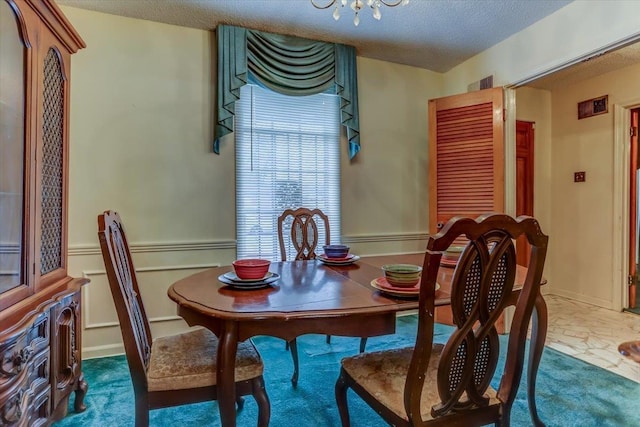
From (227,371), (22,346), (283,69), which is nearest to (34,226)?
(22,346)

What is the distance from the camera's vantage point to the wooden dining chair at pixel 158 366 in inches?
48.1

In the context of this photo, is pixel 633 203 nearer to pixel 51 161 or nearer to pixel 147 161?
pixel 147 161

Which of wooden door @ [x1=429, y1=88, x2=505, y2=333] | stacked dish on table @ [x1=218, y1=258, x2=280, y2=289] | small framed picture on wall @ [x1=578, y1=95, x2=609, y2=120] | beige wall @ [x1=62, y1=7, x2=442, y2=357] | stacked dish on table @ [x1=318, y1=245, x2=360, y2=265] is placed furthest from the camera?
small framed picture on wall @ [x1=578, y1=95, x2=609, y2=120]

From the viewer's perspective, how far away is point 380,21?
2711mm

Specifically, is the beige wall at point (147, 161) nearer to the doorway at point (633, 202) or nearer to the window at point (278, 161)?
the window at point (278, 161)

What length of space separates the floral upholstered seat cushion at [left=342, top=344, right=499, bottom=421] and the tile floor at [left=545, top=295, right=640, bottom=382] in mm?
1714

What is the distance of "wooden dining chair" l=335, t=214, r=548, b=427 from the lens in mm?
991

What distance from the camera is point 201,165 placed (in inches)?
111

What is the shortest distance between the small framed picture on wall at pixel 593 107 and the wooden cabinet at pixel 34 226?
4.69 meters

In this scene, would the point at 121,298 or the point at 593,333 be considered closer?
the point at 121,298

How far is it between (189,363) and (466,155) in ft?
9.02

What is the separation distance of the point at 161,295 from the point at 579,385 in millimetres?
2894

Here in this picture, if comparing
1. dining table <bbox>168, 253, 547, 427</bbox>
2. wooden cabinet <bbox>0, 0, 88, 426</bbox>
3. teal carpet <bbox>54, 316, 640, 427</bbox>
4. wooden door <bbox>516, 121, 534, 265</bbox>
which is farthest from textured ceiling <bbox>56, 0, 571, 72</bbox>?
teal carpet <bbox>54, 316, 640, 427</bbox>

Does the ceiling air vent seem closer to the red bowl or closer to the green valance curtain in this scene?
the green valance curtain
